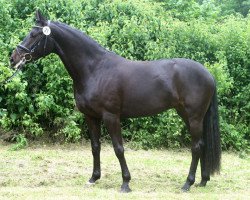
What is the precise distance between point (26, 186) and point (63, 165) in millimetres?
1500

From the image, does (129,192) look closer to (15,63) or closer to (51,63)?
(15,63)

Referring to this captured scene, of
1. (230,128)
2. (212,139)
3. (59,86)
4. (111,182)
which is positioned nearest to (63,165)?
(111,182)

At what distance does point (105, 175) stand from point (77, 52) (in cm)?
208

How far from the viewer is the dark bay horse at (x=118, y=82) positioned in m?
6.04

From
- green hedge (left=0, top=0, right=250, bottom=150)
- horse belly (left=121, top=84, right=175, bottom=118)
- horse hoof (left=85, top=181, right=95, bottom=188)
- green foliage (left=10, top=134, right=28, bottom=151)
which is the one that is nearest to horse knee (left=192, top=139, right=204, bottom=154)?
horse belly (left=121, top=84, right=175, bottom=118)

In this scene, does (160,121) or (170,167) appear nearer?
(170,167)

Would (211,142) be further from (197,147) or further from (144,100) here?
(144,100)

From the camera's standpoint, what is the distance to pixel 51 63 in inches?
359

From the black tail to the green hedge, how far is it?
274cm

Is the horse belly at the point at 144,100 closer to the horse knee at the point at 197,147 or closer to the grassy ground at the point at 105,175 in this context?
the horse knee at the point at 197,147

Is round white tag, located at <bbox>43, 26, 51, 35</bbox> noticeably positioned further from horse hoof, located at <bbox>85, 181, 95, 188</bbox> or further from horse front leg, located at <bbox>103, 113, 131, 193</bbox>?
horse hoof, located at <bbox>85, 181, 95, 188</bbox>

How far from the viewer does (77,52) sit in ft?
20.3

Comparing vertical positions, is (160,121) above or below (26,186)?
above

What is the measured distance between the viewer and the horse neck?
612 cm
